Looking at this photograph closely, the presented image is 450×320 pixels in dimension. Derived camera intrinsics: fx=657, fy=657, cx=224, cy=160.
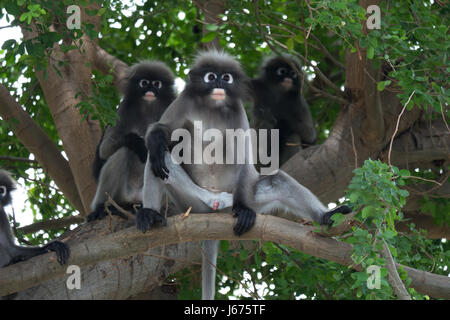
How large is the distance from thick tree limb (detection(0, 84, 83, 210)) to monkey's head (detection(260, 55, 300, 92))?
2.40 metres

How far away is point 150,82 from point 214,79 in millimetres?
1470

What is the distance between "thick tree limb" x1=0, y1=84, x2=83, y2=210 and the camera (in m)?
5.45

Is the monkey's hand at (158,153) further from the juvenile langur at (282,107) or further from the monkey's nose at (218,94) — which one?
the juvenile langur at (282,107)

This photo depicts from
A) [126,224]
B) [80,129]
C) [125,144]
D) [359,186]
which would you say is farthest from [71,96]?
[359,186]

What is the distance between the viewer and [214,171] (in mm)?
4602

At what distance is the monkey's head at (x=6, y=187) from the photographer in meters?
5.21

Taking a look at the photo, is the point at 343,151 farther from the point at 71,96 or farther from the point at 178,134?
the point at 71,96

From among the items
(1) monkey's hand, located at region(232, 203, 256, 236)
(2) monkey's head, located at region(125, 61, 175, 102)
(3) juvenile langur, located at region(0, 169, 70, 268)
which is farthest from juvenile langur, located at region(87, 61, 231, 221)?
(1) monkey's hand, located at region(232, 203, 256, 236)

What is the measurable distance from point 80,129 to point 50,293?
176cm

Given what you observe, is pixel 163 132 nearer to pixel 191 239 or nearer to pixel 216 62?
pixel 216 62

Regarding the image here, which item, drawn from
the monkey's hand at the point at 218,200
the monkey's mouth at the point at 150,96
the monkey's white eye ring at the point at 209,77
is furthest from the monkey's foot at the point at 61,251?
the monkey's mouth at the point at 150,96

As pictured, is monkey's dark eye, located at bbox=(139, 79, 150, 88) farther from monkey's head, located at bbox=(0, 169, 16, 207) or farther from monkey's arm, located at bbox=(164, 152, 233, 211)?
monkey's arm, located at bbox=(164, 152, 233, 211)

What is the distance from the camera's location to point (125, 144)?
18.0 ft

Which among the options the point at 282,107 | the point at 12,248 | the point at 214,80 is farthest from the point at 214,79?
the point at 282,107
